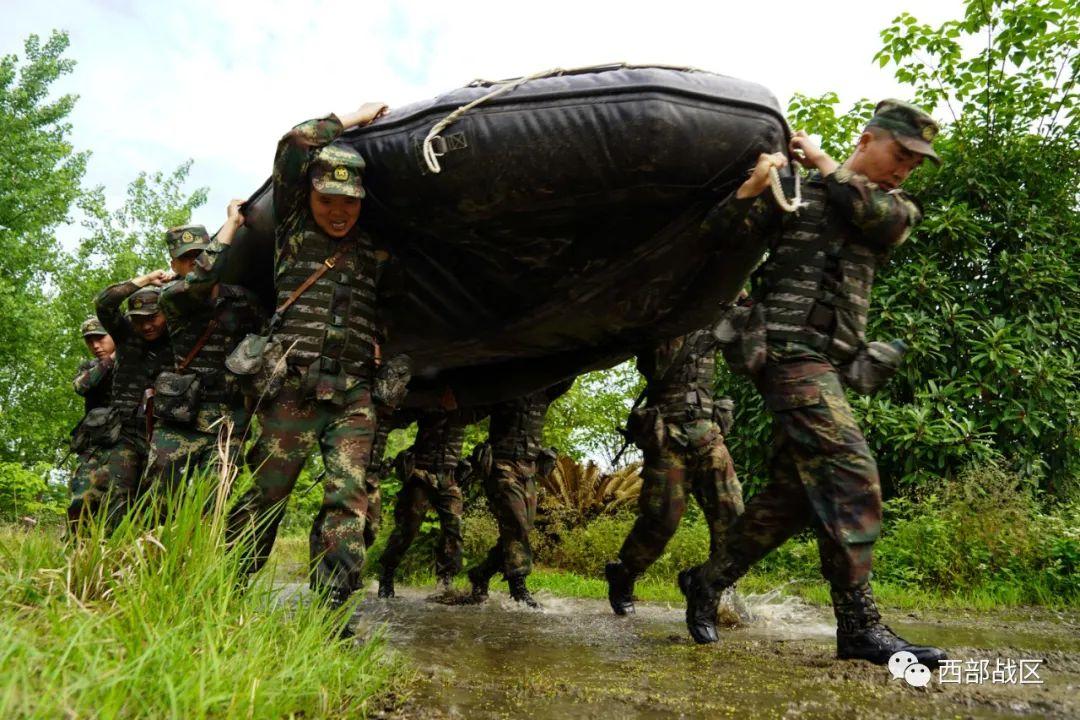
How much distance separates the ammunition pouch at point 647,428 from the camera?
15.4ft

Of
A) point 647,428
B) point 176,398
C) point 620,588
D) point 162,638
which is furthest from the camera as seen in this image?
point 620,588

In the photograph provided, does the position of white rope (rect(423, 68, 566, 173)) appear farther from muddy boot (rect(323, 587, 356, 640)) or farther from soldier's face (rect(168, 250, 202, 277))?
soldier's face (rect(168, 250, 202, 277))

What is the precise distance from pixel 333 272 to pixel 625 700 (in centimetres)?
208

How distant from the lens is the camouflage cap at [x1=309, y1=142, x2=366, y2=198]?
10.3 feet

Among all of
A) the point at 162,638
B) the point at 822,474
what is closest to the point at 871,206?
the point at 822,474

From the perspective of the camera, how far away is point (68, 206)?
56.3ft

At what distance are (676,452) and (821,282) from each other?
1722mm

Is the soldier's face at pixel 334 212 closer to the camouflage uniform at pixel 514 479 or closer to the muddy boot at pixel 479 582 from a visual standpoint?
the camouflage uniform at pixel 514 479

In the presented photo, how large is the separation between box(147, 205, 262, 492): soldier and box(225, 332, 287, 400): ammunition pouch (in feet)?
2.71

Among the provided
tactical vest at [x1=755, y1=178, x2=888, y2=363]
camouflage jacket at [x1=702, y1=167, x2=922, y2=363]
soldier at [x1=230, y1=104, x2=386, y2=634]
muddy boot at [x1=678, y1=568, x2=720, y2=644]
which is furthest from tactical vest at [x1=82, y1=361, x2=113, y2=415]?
tactical vest at [x1=755, y1=178, x2=888, y2=363]

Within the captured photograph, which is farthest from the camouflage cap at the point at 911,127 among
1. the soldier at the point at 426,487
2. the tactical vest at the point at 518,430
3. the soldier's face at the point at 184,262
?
the soldier at the point at 426,487

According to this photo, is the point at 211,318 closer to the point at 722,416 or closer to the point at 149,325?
the point at 149,325

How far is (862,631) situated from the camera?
293 centimetres

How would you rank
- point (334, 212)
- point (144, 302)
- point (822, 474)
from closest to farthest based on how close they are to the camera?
point (822, 474), point (334, 212), point (144, 302)
